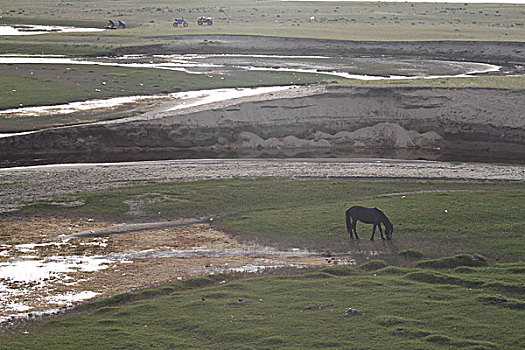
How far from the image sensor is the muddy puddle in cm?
1561

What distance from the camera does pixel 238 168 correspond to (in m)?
27.6

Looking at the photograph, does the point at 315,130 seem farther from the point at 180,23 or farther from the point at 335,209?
the point at 180,23

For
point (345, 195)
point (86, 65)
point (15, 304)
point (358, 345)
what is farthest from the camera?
point (86, 65)

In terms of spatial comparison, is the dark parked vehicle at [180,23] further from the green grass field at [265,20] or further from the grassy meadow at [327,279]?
the grassy meadow at [327,279]

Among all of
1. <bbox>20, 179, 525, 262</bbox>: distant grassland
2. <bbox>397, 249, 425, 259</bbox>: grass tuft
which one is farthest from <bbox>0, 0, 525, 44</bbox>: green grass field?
<bbox>397, 249, 425, 259</bbox>: grass tuft

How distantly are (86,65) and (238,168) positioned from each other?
93.3 feet

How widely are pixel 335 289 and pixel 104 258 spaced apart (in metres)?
6.43

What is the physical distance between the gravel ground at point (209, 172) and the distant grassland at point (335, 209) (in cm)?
110

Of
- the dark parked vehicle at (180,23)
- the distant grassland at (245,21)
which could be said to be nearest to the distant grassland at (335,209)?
the distant grassland at (245,21)

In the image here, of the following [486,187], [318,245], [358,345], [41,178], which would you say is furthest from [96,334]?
[486,187]

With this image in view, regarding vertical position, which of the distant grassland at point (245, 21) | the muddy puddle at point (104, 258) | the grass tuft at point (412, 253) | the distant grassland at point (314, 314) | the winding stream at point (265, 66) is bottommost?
the muddy puddle at point (104, 258)

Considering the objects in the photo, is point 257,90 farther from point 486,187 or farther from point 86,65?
point 486,187

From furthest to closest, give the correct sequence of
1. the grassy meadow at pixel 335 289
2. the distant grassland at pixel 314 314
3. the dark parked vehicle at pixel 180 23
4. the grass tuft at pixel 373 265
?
the dark parked vehicle at pixel 180 23
the grass tuft at pixel 373 265
the grassy meadow at pixel 335 289
the distant grassland at pixel 314 314

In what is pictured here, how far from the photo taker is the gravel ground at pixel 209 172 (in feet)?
82.2
